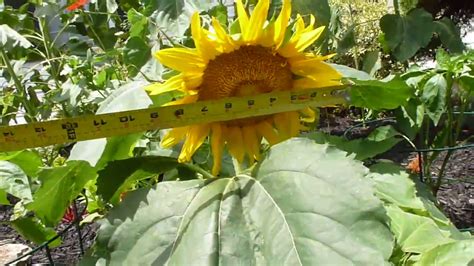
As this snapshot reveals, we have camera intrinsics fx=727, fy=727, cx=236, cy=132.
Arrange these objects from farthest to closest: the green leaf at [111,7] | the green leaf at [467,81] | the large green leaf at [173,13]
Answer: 1. the green leaf at [111,7]
2. the green leaf at [467,81]
3. the large green leaf at [173,13]

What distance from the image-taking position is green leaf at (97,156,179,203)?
0.81 meters

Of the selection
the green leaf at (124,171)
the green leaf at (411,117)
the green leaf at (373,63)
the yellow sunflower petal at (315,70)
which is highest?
the yellow sunflower petal at (315,70)

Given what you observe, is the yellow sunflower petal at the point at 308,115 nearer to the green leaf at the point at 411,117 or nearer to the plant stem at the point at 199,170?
the plant stem at the point at 199,170

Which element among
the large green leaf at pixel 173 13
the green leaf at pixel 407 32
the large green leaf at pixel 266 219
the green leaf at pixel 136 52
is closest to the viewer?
the large green leaf at pixel 266 219

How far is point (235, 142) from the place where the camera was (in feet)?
2.82

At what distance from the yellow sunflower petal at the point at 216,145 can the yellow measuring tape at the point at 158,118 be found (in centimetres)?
3

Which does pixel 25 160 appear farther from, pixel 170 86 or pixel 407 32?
pixel 407 32

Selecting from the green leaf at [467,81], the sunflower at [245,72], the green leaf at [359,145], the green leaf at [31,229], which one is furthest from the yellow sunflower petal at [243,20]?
the green leaf at [467,81]

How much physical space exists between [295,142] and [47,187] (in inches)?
11.5

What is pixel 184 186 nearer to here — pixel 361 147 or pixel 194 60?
pixel 194 60

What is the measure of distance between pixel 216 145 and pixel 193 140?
0.09 ft

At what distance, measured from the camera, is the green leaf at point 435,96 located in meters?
1.42

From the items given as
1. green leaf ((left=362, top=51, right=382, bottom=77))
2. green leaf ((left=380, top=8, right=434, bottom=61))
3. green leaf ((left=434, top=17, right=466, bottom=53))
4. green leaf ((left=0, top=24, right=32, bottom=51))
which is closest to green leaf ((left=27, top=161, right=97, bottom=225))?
green leaf ((left=0, top=24, right=32, bottom=51))

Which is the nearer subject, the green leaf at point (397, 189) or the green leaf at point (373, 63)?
the green leaf at point (397, 189)
